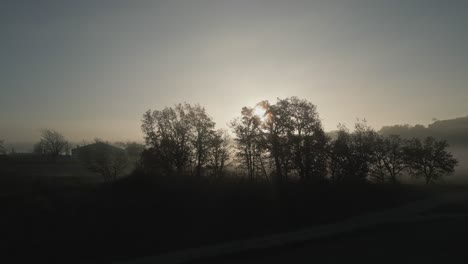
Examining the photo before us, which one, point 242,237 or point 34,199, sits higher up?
point 34,199

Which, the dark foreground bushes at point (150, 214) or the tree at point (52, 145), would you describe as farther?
the tree at point (52, 145)

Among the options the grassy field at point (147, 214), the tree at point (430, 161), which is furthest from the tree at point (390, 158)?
the grassy field at point (147, 214)

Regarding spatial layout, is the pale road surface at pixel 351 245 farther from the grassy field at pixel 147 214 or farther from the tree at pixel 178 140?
the tree at pixel 178 140

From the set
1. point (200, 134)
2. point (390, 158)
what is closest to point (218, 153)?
point (200, 134)

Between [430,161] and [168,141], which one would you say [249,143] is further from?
[430,161]

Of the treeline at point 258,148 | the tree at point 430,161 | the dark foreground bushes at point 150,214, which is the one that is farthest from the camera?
the tree at point 430,161

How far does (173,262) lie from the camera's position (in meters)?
13.7

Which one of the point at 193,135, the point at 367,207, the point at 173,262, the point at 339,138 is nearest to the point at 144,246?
the point at 173,262

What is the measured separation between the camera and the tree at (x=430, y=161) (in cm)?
5056

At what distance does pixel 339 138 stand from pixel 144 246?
36831 millimetres

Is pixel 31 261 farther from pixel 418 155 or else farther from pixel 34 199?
pixel 418 155

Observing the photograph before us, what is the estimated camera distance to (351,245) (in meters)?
15.5

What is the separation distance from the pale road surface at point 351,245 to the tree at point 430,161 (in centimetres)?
3247

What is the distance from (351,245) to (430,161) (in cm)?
4438
